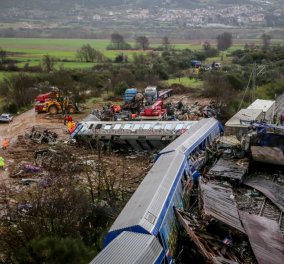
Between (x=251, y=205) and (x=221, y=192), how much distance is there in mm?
1891

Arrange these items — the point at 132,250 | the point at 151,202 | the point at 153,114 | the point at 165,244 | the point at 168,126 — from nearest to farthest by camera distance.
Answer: the point at 132,250, the point at 165,244, the point at 151,202, the point at 168,126, the point at 153,114

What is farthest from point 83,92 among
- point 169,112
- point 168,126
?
point 168,126

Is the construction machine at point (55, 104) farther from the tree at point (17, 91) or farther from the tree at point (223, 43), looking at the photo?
the tree at point (223, 43)

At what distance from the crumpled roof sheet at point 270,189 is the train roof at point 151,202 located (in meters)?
4.26

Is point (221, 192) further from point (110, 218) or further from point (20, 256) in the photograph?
point (20, 256)

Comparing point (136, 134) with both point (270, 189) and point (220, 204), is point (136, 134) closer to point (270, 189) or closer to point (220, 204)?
point (270, 189)

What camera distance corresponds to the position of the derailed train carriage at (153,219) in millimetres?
9922

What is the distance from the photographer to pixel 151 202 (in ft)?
41.7

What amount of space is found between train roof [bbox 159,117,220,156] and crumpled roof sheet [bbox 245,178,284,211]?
10.4ft

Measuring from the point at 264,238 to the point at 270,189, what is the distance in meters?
5.87

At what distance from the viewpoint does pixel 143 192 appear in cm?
1389

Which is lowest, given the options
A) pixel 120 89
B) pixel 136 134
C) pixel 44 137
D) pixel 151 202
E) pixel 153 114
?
pixel 120 89

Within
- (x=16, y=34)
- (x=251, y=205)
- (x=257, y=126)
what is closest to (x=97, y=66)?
(x=257, y=126)

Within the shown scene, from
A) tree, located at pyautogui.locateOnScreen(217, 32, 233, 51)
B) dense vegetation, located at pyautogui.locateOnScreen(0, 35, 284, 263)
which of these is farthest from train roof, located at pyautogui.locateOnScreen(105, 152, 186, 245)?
tree, located at pyautogui.locateOnScreen(217, 32, 233, 51)
